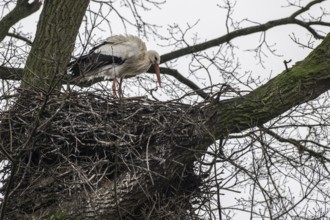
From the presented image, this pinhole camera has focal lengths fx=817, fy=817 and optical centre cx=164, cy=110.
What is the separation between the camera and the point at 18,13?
9.82 meters

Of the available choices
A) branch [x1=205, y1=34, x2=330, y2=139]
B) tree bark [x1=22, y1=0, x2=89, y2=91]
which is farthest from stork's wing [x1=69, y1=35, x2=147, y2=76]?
branch [x1=205, y1=34, x2=330, y2=139]

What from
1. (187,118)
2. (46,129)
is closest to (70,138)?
(46,129)

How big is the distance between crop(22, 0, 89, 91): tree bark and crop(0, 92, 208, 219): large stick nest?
0.83 meters

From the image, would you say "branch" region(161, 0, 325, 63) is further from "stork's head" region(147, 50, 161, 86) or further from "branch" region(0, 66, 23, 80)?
"branch" region(0, 66, 23, 80)

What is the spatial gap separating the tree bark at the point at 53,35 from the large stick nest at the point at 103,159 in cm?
83

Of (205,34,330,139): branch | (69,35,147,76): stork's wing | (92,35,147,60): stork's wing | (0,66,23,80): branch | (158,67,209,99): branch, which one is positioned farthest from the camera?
(158,67,209,99): branch

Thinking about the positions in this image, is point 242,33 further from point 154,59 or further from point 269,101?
point 269,101

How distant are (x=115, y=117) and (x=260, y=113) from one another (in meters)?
1.24

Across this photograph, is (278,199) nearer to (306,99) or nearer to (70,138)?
(306,99)

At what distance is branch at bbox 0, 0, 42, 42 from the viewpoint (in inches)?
382

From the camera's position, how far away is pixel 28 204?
6551 mm

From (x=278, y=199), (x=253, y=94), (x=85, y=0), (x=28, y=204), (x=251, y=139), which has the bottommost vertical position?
(x=28, y=204)

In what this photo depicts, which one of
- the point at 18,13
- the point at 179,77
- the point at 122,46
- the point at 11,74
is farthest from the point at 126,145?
the point at 18,13

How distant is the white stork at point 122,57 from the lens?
8.84 meters
